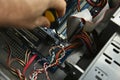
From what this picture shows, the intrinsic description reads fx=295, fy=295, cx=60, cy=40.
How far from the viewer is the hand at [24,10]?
0.63m

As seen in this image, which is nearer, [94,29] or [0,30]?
[94,29]

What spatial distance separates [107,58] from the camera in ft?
2.70

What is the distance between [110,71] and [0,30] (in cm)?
53

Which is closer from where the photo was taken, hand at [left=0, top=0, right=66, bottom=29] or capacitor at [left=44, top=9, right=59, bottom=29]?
hand at [left=0, top=0, right=66, bottom=29]

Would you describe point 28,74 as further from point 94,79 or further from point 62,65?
point 94,79

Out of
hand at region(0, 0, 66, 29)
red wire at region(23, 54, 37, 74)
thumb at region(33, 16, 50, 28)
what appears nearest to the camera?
hand at region(0, 0, 66, 29)

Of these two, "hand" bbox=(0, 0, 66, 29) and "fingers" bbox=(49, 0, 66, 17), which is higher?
"fingers" bbox=(49, 0, 66, 17)

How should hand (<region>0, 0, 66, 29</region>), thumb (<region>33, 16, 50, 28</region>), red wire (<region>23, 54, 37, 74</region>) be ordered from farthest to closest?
red wire (<region>23, 54, 37, 74</region>) < thumb (<region>33, 16, 50, 28</region>) < hand (<region>0, 0, 66, 29</region>)

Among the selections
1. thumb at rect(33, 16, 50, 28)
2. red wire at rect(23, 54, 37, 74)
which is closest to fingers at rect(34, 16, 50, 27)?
thumb at rect(33, 16, 50, 28)

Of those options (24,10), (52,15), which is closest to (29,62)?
(52,15)

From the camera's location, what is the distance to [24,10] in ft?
2.12

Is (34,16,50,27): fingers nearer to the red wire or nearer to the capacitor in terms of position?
the capacitor

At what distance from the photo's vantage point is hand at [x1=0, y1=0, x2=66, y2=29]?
0.63 meters

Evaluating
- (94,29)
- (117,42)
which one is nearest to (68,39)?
(94,29)
